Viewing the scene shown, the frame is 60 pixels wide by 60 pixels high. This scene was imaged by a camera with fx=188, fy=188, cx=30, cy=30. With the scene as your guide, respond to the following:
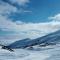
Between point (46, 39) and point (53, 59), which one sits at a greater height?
point (46, 39)

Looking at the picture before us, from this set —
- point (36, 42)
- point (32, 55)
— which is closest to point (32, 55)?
point (32, 55)

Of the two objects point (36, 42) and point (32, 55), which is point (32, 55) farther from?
point (36, 42)

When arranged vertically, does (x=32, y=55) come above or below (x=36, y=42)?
below

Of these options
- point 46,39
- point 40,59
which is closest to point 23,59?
point 40,59

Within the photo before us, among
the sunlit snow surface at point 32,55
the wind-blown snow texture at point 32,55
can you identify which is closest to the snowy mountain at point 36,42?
the wind-blown snow texture at point 32,55

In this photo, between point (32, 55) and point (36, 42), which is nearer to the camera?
point (32, 55)

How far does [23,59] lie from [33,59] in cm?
173

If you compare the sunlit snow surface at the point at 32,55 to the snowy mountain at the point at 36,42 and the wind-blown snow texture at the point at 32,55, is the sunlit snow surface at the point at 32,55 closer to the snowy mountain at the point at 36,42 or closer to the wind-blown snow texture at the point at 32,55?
the wind-blown snow texture at the point at 32,55

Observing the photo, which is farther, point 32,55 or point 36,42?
point 36,42

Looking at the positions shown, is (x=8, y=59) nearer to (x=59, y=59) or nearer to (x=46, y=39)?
(x=59, y=59)

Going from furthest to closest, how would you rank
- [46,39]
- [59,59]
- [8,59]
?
[46,39] → [8,59] → [59,59]

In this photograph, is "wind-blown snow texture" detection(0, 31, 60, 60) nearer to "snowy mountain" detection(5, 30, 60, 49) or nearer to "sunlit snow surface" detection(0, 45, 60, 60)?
"sunlit snow surface" detection(0, 45, 60, 60)

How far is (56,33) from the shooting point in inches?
3172

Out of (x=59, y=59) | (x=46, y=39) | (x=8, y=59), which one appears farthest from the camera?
(x=46, y=39)
